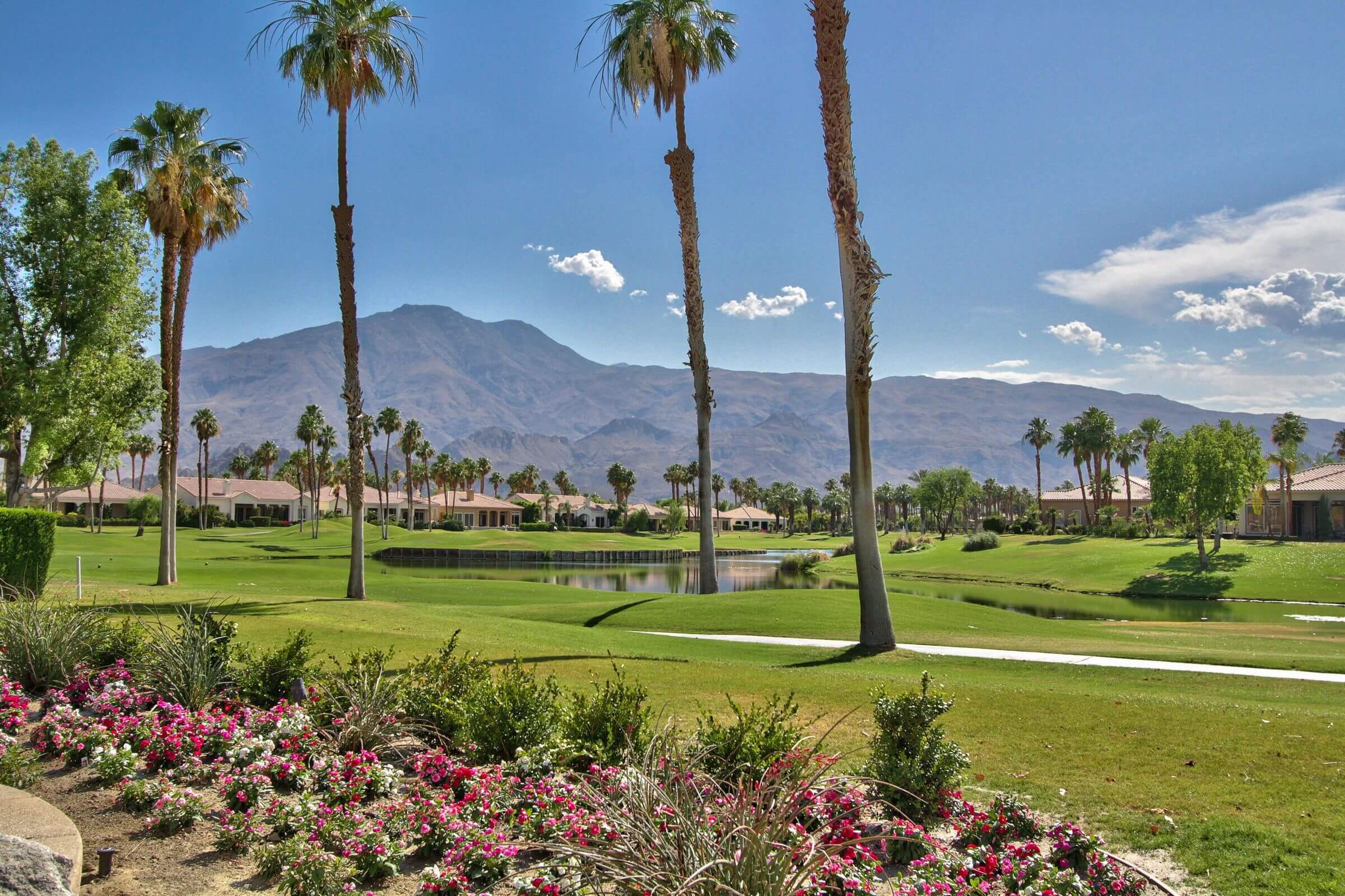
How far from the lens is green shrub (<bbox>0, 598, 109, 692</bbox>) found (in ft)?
31.2

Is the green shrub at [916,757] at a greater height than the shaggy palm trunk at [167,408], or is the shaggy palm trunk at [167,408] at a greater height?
the shaggy palm trunk at [167,408]

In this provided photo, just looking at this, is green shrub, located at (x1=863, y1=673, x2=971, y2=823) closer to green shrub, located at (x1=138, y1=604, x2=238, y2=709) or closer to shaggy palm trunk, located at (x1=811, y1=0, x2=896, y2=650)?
green shrub, located at (x1=138, y1=604, x2=238, y2=709)

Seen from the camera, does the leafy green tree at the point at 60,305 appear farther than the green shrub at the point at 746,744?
Yes

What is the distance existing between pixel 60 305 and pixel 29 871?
2544cm

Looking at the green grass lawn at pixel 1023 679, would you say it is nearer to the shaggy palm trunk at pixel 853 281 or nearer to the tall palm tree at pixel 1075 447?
the shaggy palm trunk at pixel 853 281

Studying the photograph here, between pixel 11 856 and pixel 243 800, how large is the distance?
2.17 meters

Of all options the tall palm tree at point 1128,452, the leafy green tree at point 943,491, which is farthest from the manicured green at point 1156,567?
the tall palm tree at point 1128,452

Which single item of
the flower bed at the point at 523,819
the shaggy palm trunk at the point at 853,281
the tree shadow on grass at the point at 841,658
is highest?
the shaggy palm trunk at the point at 853,281

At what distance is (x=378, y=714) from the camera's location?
24.9 ft

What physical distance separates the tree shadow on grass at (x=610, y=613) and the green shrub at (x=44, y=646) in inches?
577

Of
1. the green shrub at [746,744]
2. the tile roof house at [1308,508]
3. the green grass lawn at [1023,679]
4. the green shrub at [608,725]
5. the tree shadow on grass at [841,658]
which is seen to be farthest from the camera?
the tile roof house at [1308,508]

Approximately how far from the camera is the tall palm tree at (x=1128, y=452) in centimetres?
10826

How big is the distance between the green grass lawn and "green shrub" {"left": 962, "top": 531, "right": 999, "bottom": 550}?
33.1 m

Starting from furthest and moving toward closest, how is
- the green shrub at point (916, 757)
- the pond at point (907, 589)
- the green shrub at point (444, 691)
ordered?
the pond at point (907, 589) < the green shrub at point (444, 691) < the green shrub at point (916, 757)
